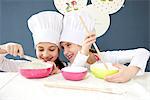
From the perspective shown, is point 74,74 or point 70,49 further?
point 70,49

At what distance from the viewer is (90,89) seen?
72cm

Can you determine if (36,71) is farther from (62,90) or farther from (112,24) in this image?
(112,24)

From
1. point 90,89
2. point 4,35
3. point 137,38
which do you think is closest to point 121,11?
point 137,38

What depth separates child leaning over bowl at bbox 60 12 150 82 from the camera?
3.11 feet

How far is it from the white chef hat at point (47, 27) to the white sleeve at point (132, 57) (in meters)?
0.29

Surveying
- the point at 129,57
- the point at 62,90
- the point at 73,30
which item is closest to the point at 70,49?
the point at 73,30

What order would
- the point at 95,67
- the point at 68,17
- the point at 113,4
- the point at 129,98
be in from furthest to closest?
the point at 113,4, the point at 68,17, the point at 95,67, the point at 129,98

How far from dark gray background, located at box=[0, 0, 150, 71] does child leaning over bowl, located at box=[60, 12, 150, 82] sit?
0.96ft

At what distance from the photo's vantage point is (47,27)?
45.6 inches

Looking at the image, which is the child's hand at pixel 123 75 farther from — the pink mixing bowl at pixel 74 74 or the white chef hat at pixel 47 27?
the white chef hat at pixel 47 27

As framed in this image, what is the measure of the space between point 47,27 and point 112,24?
1.79ft

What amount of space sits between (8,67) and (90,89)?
627 millimetres

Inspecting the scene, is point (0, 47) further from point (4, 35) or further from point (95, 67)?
point (4, 35)

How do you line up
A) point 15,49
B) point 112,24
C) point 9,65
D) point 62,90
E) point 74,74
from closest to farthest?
point 62,90
point 74,74
point 15,49
point 9,65
point 112,24
